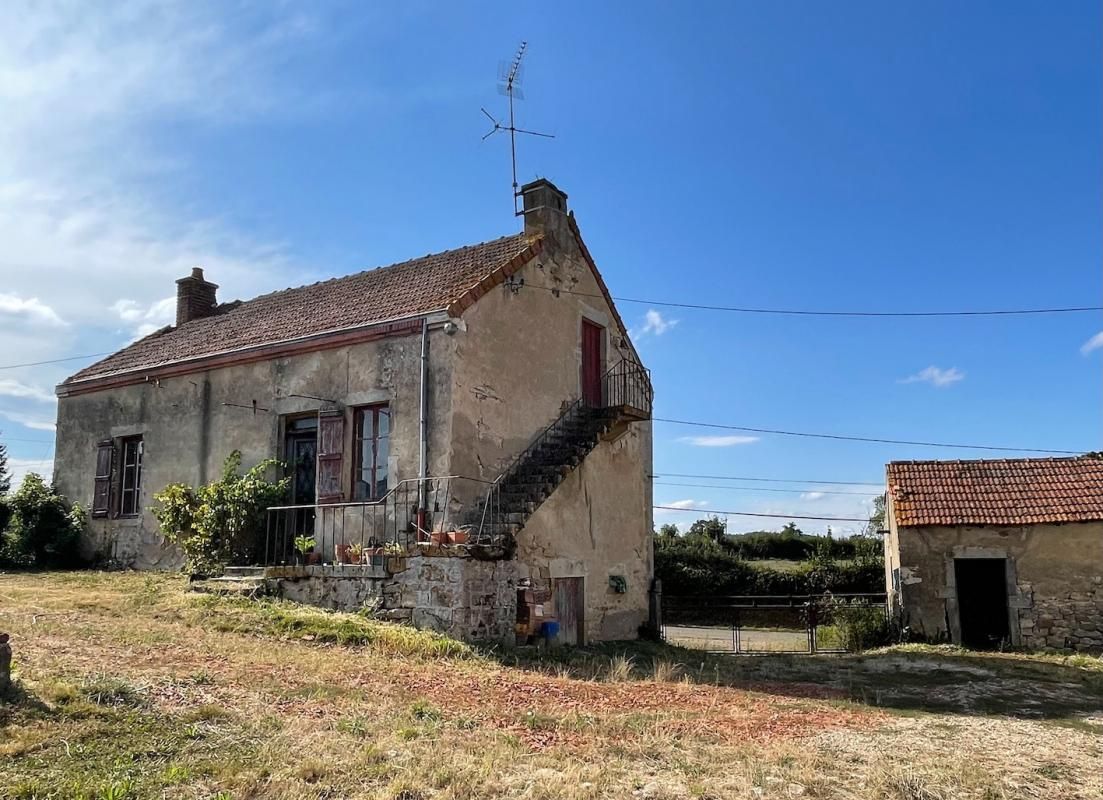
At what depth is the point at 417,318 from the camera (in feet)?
45.1

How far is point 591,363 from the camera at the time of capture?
17.4m

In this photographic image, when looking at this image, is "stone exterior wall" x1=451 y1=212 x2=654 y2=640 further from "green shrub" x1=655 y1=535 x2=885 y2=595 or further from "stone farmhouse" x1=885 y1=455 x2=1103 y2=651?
"green shrub" x1=655 y1=535 x2=885 y2=595

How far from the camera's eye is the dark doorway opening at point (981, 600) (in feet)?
63.6

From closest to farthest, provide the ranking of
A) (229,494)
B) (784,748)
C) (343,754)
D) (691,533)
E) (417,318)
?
(343,754), (784,748), (417,318), (229,494), (691,533)

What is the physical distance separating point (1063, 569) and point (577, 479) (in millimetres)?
10448

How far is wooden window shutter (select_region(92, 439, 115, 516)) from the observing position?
1783 centimetres

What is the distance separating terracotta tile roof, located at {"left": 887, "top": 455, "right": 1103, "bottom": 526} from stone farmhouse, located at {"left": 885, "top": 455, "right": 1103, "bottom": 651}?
22 mm

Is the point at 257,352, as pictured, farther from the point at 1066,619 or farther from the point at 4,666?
the point at 1066,619

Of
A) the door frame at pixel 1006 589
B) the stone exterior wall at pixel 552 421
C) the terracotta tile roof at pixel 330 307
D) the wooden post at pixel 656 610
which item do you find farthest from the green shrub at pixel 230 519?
the door frame at pixel 1006 589

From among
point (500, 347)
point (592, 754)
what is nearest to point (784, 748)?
point (592, 754)

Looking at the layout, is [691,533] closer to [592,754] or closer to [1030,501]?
[1030,501]

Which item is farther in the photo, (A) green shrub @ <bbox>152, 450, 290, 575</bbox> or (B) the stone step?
(A) green shrub @ <bbox>152, 450, 290, 575</bbox>

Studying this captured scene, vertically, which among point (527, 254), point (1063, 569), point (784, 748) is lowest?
point (784, 748)

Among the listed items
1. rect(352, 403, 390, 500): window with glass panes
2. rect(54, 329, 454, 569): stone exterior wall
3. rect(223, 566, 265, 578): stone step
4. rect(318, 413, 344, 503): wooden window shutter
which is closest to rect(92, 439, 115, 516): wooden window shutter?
rect(54, 329, 454, 569): stone exterior wall
